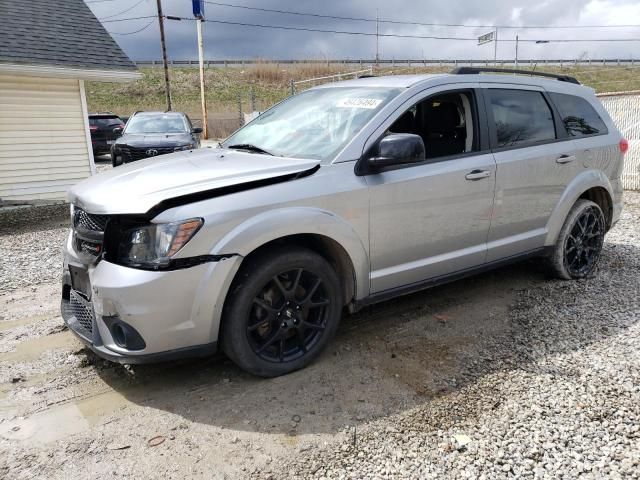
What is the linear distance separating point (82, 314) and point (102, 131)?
18548 millimetres

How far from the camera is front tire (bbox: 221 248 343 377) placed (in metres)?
2.93

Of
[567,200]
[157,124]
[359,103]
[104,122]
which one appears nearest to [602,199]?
[567,200]

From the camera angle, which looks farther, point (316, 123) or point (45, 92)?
point (45, 92)

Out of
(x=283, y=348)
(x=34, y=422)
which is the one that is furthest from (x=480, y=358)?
(x=34, y=422)

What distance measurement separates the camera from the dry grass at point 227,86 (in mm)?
38656

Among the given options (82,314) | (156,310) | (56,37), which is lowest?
(82,314)

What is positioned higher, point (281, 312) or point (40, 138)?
point (40, 138)

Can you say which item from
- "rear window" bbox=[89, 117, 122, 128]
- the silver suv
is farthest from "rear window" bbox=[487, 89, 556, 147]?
"rear window" bbox=[89, 117, 122, 128]

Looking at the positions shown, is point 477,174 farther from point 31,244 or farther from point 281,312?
point 31,244

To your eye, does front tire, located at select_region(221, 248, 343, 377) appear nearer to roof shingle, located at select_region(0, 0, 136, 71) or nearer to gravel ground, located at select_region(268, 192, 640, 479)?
gravel ground, located at select_region(268, 192, 640, 479)

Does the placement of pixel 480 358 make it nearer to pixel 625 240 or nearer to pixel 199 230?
pixel 199 230

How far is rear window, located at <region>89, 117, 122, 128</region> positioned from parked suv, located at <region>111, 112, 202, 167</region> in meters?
8.38

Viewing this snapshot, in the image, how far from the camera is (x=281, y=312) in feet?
10.2

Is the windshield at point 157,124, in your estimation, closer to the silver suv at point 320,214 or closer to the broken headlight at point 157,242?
the silver suv at point 320,214
